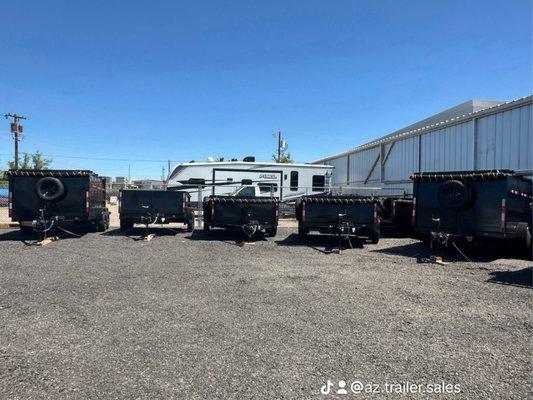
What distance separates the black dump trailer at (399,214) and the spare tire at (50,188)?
10.2 meters

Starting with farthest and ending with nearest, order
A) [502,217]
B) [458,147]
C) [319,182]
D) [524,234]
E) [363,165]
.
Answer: [363,165], [319,182], [458,147], [524,234], [502,217]

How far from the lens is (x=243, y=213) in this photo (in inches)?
535

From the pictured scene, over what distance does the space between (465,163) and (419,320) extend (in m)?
13.0

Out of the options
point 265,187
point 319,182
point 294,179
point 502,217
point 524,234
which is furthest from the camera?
point 319,182

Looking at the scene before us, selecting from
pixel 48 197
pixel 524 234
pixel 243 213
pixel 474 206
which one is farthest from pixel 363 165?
pixel 48 197

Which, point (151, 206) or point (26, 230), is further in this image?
point (151, 206)

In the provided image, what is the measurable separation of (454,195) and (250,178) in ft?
42.5

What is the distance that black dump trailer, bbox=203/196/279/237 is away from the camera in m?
13.6

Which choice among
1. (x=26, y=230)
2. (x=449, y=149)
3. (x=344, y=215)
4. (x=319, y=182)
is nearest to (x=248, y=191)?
(x=319, y=182)

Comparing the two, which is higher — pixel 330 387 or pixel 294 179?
pixel 294 179

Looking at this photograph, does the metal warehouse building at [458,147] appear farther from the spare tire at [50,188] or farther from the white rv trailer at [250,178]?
the spare tire at [50,188]

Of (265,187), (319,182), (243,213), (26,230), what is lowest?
(26,230)

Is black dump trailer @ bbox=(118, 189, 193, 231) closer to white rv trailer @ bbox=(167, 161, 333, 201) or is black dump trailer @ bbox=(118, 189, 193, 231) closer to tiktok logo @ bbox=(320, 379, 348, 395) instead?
white rv trailer @ bbox=(167, 161, 333, 201)

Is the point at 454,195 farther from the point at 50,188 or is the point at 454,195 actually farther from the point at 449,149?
the point at 50,188
